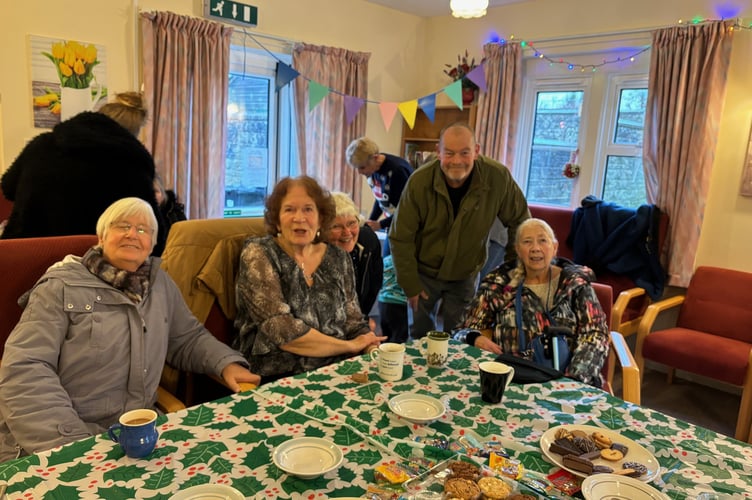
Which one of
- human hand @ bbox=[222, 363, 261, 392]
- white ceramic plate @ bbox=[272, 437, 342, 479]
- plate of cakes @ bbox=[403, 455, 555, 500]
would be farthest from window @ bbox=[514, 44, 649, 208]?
white ceramic plate @ bbox=[272, 437, 342, 479]

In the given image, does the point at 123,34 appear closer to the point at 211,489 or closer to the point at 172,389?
the point at 172,389

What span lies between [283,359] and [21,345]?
0.78 meters

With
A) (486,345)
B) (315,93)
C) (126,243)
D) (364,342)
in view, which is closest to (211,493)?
(126,243)

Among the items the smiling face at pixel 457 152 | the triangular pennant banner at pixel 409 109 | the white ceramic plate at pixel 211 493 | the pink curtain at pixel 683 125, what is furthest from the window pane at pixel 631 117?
the white ceramic plate at pixel 211 493

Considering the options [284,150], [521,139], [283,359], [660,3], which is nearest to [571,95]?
[521,139]

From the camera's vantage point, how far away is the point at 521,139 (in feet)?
15.4

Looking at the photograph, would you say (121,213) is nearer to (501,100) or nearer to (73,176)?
(73,176)

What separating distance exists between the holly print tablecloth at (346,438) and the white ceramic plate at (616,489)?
0.20ft

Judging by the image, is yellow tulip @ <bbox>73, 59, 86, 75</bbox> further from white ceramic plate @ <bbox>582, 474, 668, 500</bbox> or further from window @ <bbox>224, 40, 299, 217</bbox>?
white ceramic plate @ <bbox>582, 474, 668, 500</bbox>

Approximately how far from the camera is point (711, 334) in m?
3.31

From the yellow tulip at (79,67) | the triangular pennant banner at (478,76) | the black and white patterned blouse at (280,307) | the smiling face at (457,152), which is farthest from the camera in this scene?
the triangular pennant banner at (478,76)

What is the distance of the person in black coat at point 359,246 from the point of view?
7.71 feet

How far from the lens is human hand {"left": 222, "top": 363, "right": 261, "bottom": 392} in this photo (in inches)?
65.3

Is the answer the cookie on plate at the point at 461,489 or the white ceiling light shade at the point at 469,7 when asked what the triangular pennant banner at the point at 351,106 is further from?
the cookie on plate at the point at 461,489
